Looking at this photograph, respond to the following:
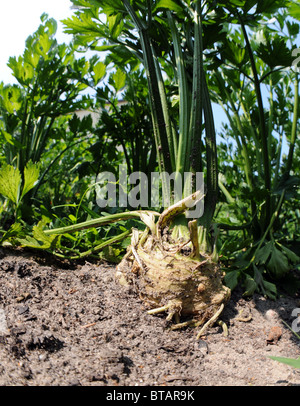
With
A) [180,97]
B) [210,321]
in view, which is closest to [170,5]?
[180,97]

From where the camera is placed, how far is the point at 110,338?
108cm

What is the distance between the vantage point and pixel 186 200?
1.25 meters

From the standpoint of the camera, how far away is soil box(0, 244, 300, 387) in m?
0.93

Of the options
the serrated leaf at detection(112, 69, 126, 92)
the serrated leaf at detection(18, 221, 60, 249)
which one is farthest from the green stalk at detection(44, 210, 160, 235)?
the serrated leaf at detection(112, 69, 126, 92)

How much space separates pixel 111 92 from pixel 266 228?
3.36ft

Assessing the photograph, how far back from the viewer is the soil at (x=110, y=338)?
0.93 meters

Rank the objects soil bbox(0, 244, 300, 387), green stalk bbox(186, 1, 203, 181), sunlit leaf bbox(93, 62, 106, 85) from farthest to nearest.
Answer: sunlit leaf bbox(93, 62, 106, 85), green stalk bbox(186, 1, 203, 181), soil bbox(0, 244, 300, 387)

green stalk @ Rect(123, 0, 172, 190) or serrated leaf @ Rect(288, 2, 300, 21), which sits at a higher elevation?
serrated leaf @ Rect(288, 2, 300, 21)

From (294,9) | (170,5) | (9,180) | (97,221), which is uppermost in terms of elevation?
(294,9)

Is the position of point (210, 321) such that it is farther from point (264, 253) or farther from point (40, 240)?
point (40, 240)

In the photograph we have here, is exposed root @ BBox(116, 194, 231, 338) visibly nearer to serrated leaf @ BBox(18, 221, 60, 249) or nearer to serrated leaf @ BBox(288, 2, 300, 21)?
serrated leaf @ BBox(18, 221, 60, 249)

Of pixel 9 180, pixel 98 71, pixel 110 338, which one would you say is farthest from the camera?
pixel 98 71

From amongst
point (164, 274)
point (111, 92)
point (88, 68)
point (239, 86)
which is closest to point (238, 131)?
point (239, 86)

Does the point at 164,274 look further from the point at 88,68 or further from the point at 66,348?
the point at 88,68
